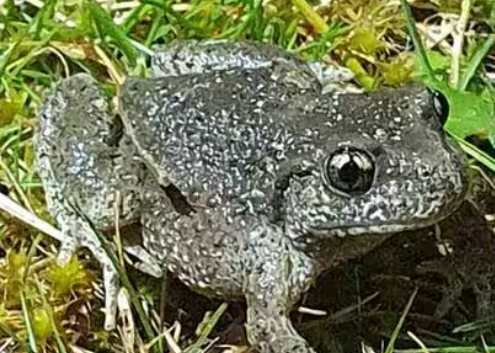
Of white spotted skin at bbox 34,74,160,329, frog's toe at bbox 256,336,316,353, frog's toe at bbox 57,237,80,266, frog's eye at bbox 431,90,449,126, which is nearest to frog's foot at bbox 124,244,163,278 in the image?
white spotted skin at bbox 34,74,160,329

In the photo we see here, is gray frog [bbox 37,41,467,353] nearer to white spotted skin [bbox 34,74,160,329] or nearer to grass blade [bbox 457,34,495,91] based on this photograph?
white spotted skin [bbox 34,74,160,329]

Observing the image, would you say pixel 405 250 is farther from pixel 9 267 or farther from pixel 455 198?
pixel 9 267

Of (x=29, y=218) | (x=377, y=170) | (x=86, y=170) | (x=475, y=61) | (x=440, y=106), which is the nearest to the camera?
(x=377, y=170)

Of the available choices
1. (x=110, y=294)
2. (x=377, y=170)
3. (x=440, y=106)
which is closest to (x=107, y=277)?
(x=110, y=294)

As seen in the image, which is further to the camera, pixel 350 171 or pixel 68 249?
pixel 68 249

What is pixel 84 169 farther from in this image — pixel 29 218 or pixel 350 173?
pixel 350 173

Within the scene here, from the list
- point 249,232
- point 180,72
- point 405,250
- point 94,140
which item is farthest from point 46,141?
point 405,250

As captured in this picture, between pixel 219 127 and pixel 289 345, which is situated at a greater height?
pixel 219 127
